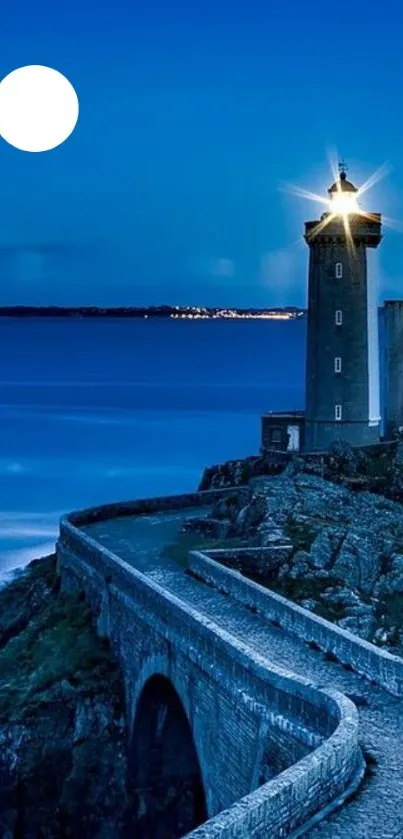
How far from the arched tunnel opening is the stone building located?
2021 cm

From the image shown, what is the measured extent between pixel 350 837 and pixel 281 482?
22.4 m

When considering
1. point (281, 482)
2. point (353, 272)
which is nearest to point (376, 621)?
point (281, 482)

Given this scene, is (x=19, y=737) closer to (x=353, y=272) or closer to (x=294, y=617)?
(x=294, y=617)

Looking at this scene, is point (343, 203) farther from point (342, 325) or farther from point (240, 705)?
point (240, 705)

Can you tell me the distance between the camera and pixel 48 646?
28.2m

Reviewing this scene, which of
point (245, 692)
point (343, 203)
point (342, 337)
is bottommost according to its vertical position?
point (245, 692)

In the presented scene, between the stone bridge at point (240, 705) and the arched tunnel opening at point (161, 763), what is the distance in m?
0.03

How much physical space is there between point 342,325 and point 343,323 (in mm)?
83

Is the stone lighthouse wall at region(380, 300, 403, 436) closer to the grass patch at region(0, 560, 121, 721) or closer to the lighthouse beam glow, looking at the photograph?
the lighthouse beam glow

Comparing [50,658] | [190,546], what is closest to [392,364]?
[190,546]

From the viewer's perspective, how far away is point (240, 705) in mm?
18312

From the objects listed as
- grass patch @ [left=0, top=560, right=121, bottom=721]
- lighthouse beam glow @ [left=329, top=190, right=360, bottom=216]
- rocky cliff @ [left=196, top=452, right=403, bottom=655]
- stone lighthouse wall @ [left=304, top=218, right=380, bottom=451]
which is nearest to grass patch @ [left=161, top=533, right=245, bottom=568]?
rocky cliff @ [left=196, top=452, right=403, bottom=655]

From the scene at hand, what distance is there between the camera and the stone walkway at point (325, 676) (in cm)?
1320

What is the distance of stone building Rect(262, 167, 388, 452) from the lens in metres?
42.6
